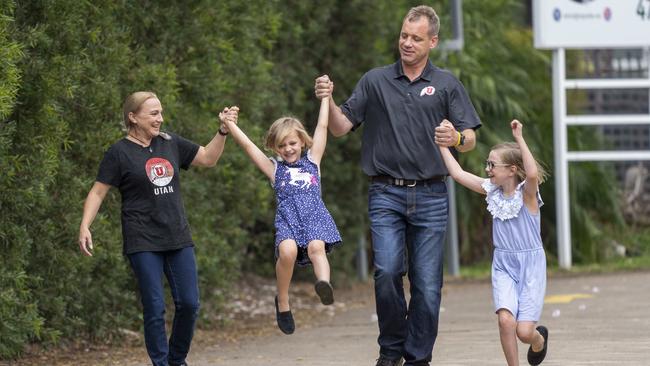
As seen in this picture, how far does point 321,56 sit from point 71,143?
522 centimetres

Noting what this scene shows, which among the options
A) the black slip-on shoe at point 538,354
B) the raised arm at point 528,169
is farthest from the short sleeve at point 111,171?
the black slip-on shoe at point 538,354

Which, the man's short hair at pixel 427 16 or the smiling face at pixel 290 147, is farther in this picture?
the man's short hair at pixel 427 16

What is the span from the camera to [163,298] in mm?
7613

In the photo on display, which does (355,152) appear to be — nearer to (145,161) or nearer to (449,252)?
(449,252)

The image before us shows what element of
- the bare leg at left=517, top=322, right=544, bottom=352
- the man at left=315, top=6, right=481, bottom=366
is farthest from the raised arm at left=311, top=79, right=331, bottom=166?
the bare leg at left=517, top=322, right=544, bottom=352

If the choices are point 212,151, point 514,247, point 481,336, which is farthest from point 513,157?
point 481,336

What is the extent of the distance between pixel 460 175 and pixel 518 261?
0.54 metres

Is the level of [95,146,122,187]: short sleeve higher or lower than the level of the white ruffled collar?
higher

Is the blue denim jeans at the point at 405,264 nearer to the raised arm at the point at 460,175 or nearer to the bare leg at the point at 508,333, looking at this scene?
the raised arm at the point at 460,175

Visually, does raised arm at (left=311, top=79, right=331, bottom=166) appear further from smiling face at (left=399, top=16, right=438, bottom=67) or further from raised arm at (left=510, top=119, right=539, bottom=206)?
raised arm at (left=510, top=119, right=539, bottom=206)

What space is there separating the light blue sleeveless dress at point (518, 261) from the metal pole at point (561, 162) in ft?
27.6

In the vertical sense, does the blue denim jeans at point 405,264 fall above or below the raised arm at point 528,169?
below

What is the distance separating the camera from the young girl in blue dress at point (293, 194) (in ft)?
24.4

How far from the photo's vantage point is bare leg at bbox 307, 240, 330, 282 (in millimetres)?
7266
